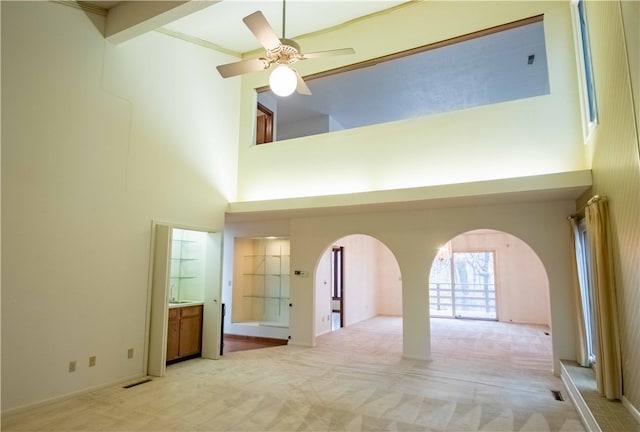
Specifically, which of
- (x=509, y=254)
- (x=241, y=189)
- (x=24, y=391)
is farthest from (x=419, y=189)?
(x=509, y=254)

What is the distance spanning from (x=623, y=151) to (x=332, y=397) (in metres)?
3.89

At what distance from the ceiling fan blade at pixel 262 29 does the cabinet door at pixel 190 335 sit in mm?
4510

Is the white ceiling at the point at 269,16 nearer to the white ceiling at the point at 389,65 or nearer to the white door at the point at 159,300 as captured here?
the white ceiling at the point at 389,65

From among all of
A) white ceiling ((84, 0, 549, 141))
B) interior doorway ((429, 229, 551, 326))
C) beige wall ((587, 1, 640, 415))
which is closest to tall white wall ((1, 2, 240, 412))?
white ceiling ((84, 0, 549, 141))

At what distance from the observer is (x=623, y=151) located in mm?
3311

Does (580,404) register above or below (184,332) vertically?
below

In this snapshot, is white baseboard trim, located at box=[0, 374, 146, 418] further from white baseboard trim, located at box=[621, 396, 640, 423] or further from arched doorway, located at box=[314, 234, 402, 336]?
white baseboard trim, located at box=[621, 396, 640, 423]

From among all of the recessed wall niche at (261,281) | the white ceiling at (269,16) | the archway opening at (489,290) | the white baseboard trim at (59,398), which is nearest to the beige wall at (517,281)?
the archway opening at (489,290)

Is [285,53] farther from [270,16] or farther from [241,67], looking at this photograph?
[270,16]

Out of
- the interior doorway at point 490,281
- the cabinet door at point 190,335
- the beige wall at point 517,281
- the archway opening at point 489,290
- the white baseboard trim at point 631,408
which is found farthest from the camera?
the interior doorway at point 490,281

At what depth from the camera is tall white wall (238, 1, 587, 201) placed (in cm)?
507

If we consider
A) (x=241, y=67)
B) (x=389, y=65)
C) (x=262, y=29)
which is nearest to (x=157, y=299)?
(x=241, y=67)

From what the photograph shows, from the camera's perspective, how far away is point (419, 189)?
5434 millimetres

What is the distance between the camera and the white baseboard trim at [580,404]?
3.31m
